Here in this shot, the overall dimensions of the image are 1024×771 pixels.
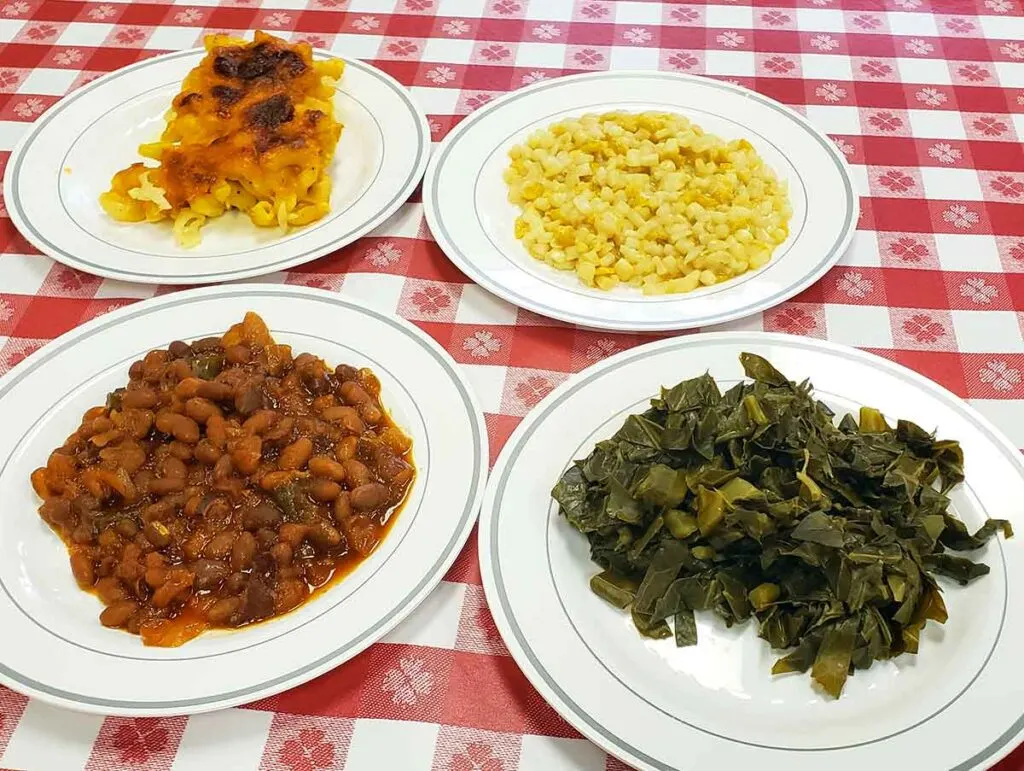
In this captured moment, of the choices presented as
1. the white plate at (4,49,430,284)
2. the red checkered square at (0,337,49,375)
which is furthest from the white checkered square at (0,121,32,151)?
the red checkered square at (0,337,49,375)

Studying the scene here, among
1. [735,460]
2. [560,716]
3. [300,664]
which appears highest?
[735,460]

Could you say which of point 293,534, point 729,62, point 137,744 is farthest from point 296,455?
point 729,62

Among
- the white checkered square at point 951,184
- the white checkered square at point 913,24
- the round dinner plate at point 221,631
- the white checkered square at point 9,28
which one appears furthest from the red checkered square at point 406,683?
the white checkered square at point 9,28

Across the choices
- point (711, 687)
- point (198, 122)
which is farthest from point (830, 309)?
point (198, 122)

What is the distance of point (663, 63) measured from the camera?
11.7ft

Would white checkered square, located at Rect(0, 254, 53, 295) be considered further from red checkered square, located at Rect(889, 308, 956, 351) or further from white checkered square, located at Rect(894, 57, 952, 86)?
white checkered square, located at Rect(894, 57, 952, 86)

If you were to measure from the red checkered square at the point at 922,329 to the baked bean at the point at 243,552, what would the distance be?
179cm

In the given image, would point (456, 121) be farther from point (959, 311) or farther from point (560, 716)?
point (560, 716)

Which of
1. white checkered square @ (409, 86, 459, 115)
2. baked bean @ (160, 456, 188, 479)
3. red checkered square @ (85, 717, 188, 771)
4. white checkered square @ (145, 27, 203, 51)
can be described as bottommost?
red checkered square @ (85, 717, 188, 771)

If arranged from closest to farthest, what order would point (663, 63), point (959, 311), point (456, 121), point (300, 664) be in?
point (300, 664)
point (959, 311)
point (456, 121)
point (663, 63)

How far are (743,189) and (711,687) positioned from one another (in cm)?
156

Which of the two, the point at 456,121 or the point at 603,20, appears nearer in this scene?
the point at 456,121

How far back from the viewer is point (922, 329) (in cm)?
257

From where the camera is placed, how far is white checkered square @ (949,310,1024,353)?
99.2 inches
